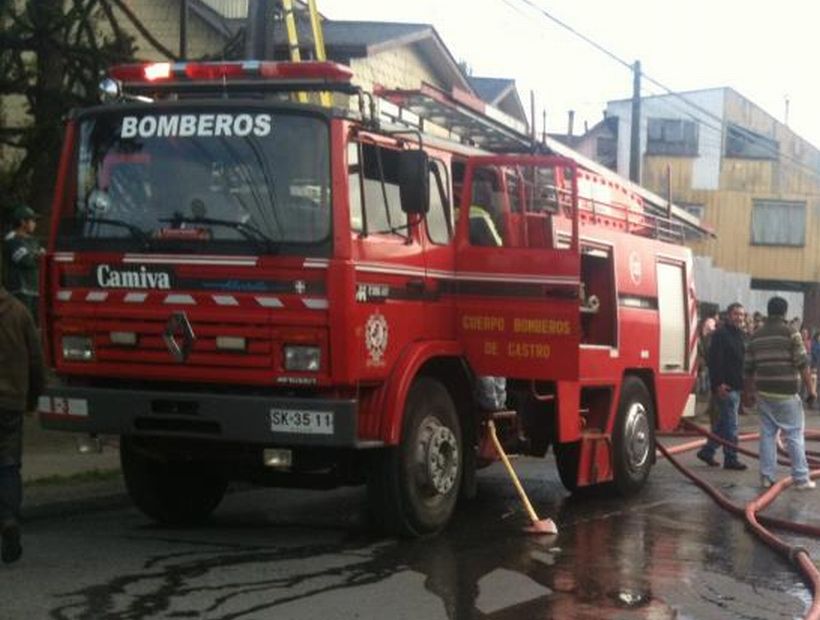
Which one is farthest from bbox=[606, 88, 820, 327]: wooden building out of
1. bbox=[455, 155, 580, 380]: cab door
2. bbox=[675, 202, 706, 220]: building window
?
bbox=[455, 155, 580, 380]: cab door

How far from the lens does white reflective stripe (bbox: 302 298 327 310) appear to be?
7.00 meters

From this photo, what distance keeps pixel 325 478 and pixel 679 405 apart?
17.1 ft

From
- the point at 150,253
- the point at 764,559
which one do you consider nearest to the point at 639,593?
the point at 764,559

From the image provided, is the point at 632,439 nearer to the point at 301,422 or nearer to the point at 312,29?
the point at 301,422

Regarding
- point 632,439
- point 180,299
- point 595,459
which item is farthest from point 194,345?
point 632,439

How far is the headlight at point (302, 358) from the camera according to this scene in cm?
704

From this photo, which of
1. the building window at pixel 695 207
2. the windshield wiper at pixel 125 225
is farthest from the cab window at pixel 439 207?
the building window at pixel 695 207

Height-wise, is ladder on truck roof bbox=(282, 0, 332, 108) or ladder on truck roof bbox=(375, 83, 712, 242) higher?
ladder on truck roof bbox=(282, 0, 332, 108)

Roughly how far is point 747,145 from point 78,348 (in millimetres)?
43332

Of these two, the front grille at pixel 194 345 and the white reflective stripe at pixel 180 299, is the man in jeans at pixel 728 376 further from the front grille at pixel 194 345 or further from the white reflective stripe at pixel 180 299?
the white reflective stripe at pixel 180 299

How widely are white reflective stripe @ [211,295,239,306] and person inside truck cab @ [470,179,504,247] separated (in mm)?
2125

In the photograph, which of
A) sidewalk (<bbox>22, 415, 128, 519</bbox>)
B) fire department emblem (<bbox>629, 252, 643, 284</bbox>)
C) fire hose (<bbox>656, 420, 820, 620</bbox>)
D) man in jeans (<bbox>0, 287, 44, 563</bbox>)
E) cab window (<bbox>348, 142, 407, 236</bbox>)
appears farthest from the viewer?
fire department emblem (<bbox>629, 252, 643, 284</bbox>)

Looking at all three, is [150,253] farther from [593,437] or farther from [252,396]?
[593,437]

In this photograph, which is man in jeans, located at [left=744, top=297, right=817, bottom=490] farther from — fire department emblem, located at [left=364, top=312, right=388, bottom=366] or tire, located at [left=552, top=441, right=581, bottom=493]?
fire department emblem, located at [left=364, top=312, right=388, bottom=366]
